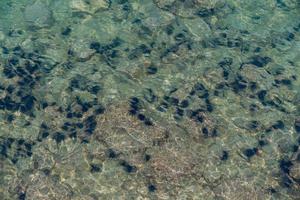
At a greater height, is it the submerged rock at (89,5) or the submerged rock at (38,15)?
the submerged rock at (89,5)

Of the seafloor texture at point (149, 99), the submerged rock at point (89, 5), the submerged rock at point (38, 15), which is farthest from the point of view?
the submerged rock at point (89, 5)

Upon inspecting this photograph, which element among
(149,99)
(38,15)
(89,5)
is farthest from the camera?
(89,5)

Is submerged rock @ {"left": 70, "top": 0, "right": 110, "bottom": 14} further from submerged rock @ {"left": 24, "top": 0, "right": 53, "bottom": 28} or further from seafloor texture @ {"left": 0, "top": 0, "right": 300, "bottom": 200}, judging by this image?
submerged rock @ {"left": 24, "top": 0, "right": 53, "bottom": 28}

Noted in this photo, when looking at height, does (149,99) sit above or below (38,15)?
above

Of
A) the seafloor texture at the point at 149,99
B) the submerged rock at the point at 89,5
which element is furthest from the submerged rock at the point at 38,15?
the submerged rock at the point at 89,5

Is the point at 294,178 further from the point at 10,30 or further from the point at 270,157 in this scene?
the point at 10,30

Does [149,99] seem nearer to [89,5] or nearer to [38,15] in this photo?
[89,5]

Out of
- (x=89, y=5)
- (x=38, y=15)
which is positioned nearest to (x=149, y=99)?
(x=89, y=5)

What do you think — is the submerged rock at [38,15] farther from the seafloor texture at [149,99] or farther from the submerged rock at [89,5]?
the submerged rock at [89,5]
